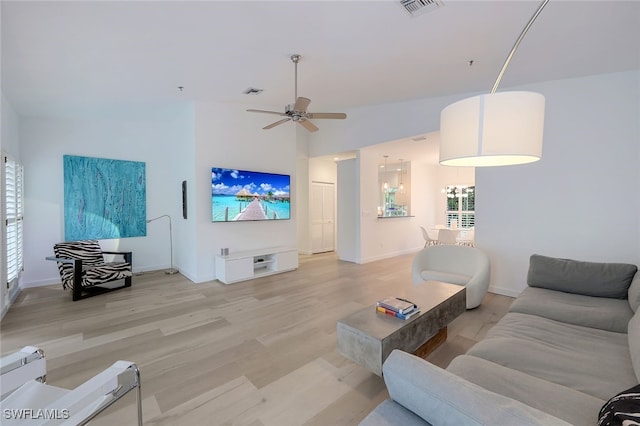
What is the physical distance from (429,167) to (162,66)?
7644mm

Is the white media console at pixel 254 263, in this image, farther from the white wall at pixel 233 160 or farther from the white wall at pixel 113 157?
the white wall at pixel 113 157

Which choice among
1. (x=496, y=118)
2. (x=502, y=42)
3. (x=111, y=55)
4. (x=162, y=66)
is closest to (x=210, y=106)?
(x=162, y=66)

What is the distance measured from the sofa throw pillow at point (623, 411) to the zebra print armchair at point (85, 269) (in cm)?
518

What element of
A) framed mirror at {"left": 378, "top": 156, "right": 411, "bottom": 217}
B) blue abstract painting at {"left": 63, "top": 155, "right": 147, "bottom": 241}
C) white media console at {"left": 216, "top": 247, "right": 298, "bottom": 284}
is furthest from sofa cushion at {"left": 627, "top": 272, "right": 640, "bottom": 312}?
blue abstract painting at {"left": 63, "top": 155, "right": 147, "bottom": 241}

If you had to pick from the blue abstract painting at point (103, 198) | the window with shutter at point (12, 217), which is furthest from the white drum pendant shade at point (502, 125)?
the blue abstract painting at point (103, 198)

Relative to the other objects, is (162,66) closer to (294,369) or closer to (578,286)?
(294,369)

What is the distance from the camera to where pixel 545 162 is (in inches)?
147

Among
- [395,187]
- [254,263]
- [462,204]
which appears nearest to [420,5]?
[254,263]

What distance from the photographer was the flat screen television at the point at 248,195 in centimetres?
482

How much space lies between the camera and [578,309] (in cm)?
229

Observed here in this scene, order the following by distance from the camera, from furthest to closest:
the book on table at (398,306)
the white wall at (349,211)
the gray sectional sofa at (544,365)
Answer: the white wall at (349,211), the book on table at (398,306), the gray sectional sofa at (544,365)

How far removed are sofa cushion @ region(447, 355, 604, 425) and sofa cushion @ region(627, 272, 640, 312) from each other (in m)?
1.43

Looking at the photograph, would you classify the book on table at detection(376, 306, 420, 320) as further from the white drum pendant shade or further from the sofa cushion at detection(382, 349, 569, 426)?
the white drum pendant shade

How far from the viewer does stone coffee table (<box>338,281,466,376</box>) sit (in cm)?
196
